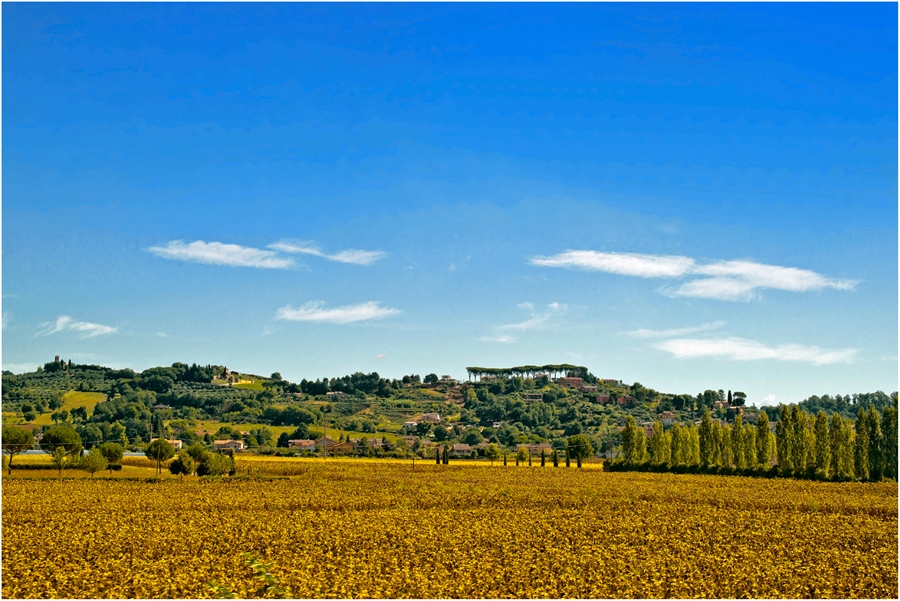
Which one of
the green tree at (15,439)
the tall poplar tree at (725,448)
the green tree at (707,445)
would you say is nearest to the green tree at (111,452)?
the green tree at (15,439)

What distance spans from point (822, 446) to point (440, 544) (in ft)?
232

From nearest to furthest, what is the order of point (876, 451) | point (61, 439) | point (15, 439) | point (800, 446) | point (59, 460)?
1. point (59, 460)
2. point (876, 451)
3. point (800, 446)
4. point (15, 439)
5. point (61, 439)

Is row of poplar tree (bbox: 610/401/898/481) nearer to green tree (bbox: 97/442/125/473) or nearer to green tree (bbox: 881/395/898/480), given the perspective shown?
green tree (bbox: 881/395/898/480)

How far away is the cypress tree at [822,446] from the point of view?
286 ft

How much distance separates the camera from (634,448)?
113688 millimetres

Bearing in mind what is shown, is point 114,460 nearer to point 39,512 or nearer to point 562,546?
point 39,512

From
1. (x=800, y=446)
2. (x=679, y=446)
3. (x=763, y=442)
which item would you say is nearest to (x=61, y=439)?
(x=679, y=446)

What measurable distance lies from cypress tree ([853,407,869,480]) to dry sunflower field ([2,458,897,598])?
27842 millimetres

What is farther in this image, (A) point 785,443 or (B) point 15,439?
(B) point 15,439

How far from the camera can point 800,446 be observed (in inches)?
3524

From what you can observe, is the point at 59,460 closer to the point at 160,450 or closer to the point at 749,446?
the point at 160,450

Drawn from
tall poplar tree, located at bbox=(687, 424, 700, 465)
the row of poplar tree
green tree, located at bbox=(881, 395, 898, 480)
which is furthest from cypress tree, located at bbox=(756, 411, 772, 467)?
green tree, located at bbox=(881, 395, 898, 480)

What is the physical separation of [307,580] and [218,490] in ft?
122

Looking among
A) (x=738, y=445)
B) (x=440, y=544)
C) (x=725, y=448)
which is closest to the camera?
(x=440, y=544)
